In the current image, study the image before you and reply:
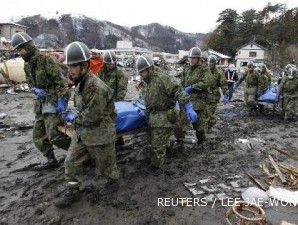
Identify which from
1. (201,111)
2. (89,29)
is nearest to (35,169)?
(201,111)

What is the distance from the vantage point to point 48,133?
17.0 ft

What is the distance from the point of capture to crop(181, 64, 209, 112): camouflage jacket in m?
6.74

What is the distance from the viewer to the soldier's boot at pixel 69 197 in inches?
166

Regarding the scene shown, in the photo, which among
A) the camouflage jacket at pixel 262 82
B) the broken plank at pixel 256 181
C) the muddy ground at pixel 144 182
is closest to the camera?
the muddy ground at pixel 144 182

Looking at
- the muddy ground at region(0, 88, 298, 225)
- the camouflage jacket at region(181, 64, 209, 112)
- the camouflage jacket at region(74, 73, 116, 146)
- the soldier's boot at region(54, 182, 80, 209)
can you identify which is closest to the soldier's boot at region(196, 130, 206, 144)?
the muddy ground at region(0, 88, 298, 225)

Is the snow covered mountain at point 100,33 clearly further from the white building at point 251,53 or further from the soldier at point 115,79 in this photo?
the soldier at point 115,79

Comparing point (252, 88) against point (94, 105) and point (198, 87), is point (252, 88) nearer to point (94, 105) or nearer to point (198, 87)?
point (198, 87)

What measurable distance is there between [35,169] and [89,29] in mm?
141670

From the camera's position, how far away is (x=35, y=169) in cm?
562

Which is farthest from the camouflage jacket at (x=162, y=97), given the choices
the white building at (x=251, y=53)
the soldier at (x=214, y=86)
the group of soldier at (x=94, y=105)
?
the white building at (x=251, y=53)

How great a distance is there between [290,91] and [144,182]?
686 centimetres

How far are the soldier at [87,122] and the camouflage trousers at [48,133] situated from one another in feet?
3.20

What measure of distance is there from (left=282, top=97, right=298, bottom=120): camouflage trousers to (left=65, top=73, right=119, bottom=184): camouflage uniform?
7.39 metres

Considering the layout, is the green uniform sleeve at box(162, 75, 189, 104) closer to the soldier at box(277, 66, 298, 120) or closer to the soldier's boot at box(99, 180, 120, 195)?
the soldier's boot at box(99, 180, 120, 195)
